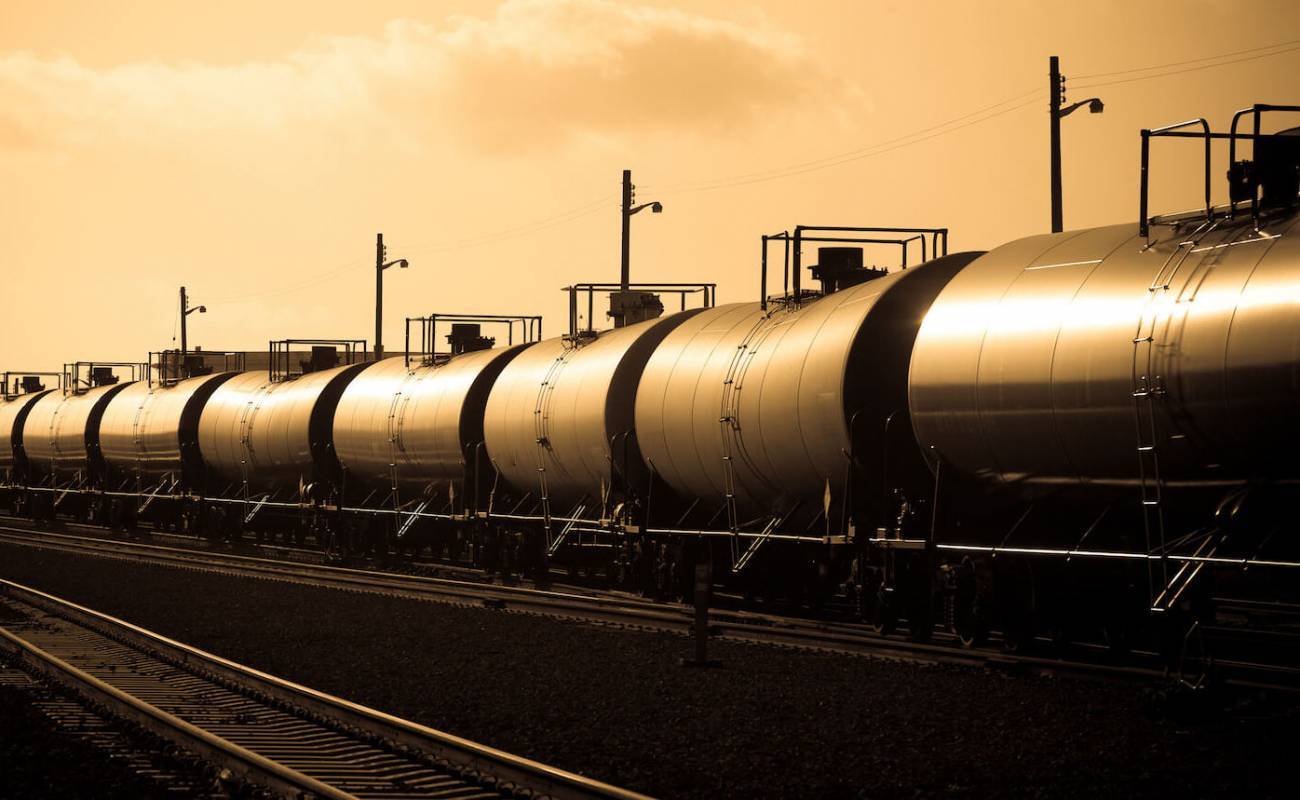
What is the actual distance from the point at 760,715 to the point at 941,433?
4086mm

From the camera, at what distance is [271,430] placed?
127 feet

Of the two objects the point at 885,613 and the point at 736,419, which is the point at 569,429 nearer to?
the point at 736,419

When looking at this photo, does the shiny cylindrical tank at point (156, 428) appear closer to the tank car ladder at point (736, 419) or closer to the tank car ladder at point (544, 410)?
the tank car ladder at point (544, 410)

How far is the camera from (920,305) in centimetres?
1748

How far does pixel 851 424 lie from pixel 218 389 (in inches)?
1200

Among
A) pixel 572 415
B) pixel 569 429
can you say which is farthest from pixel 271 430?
pixel 572 415

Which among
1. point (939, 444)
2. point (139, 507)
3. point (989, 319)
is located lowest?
point (139, 507)

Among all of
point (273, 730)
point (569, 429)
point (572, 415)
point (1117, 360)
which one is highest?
point (1117, 360)

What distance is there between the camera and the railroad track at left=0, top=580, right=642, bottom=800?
10156 millimetres

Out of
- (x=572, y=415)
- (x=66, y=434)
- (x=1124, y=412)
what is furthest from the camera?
(x=66, y=434)

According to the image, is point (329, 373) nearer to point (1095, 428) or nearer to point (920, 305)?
point (920, 305)

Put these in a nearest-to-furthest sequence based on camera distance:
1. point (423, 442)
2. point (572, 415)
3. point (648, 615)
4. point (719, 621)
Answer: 1. point (719, 621)
2. point (648, 615)
3. point (572, 415)
4. point (423, 442)

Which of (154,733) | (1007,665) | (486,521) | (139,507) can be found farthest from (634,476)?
(139,507)

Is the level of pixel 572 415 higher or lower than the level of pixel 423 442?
higher
